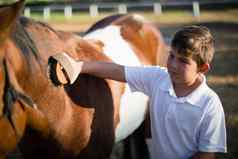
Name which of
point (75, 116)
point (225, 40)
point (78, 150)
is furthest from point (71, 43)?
point (225, 40)

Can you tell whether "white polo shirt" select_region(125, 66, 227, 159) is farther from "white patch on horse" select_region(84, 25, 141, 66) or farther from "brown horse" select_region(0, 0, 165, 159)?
"white patch on horse" select_region(84, 25, 141, 66)

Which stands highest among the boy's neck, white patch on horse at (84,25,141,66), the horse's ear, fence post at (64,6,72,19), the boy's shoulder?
the horse's ear

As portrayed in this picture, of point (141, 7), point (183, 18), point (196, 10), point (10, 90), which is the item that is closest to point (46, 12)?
point (141, 7)

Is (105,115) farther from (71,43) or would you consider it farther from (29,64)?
(29,64)

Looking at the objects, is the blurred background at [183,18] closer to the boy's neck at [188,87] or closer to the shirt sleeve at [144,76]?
the shirt sleeve at [144,76]

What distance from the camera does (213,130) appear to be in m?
2.14

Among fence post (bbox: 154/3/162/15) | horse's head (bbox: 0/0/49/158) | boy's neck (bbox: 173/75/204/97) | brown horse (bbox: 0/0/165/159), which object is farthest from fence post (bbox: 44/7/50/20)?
horse's head (bbox: 0/0/49/158)

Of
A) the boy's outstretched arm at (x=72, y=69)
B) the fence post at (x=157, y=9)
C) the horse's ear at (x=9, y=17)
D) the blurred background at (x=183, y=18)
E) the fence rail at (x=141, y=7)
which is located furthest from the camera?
the fence post at (x=157, y=9)

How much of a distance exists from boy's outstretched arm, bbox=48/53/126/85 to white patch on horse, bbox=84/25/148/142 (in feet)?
1.36

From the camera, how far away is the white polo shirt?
216cm

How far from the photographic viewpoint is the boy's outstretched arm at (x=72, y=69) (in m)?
2.03

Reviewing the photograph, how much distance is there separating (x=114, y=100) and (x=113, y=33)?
0.85 metres

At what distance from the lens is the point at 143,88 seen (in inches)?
96.1

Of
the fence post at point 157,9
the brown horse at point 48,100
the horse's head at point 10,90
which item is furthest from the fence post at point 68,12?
the horse's head at point 10,90
